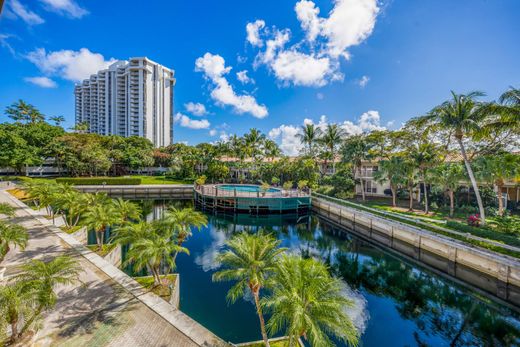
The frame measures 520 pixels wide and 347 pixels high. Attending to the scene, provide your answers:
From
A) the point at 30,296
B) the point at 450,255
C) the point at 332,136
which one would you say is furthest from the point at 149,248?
the point at 332,136

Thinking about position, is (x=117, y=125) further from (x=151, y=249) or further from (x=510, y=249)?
(x=510, y=249)

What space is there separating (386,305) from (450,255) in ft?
25.8

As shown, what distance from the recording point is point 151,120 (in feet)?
348

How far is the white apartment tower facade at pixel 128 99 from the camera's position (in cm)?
10125

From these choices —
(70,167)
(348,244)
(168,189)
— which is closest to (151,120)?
(70,167)

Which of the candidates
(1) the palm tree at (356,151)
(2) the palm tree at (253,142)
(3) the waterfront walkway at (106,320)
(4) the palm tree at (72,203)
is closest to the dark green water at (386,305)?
(3) the waterfront walkway at (106,320)

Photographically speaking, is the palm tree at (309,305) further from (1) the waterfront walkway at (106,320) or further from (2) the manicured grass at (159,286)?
(2) the manicured grass at (159,286)

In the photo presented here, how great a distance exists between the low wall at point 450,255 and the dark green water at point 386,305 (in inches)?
50.0

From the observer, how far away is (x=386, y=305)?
12.6 metres

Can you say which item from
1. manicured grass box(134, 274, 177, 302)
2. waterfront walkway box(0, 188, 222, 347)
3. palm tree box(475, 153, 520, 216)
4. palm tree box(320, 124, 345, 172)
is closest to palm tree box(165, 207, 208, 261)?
manicured grass box(134, 274, 177, 302)

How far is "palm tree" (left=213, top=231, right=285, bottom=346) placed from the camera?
677 cm

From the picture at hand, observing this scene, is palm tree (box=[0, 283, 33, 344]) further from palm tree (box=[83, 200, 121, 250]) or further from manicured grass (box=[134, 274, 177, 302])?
palm tree (box=[83, 200, 121, 250])

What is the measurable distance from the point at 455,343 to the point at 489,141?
25.5m

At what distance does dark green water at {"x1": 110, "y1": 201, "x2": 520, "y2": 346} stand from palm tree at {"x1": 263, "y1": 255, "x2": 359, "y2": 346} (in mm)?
5340
